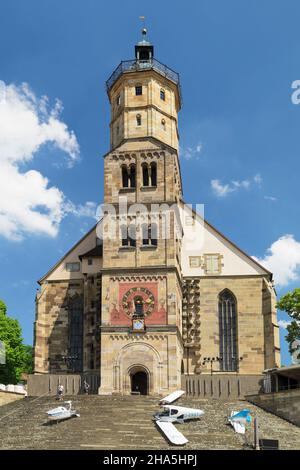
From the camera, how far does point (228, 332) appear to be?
67.1 meters

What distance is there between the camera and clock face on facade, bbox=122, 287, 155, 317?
61.4 m

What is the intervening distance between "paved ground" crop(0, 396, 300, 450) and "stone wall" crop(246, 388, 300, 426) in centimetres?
100

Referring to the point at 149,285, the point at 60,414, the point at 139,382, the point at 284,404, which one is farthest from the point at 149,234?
the point at 60,414

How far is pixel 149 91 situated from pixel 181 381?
2617cm

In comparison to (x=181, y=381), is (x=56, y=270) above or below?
above

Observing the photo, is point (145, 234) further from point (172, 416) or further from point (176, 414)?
point (172, 416)

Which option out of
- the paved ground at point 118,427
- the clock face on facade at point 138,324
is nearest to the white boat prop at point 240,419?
the paved ground at point 118,427

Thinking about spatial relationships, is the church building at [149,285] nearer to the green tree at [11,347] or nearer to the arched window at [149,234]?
the arched window at [149,234]

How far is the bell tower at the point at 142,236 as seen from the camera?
6022cm

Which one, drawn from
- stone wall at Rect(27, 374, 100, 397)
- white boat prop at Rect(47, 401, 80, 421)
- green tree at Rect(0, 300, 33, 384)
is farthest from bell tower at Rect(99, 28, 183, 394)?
green tree at Rect(0, 300, 33, 384)

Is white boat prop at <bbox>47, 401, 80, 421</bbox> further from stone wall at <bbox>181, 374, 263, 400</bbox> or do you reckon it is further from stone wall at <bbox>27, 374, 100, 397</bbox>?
stone wall at <bbox>181, 374, 263, 400</bbox>

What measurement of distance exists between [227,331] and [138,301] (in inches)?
398
